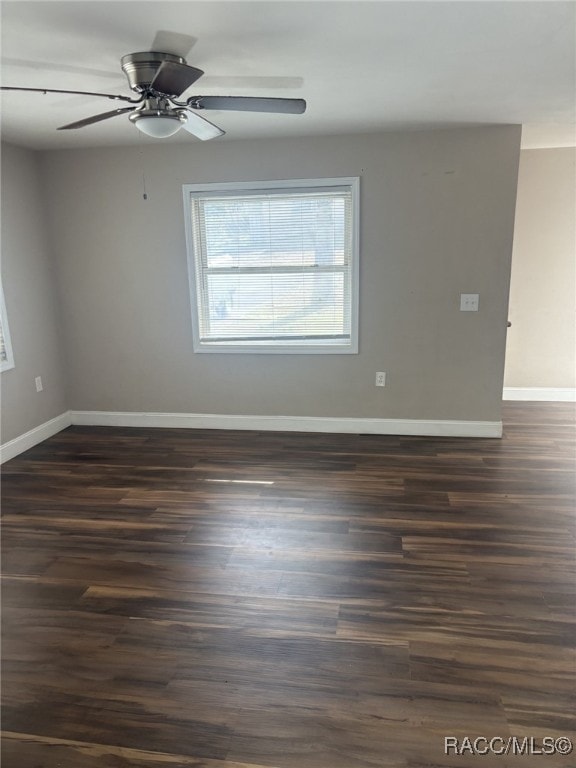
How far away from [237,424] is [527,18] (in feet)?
10.9

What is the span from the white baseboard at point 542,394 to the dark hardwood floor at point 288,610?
4.70ft

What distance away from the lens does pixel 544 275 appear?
4793 millimetres

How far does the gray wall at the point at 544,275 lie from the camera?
4590 mm

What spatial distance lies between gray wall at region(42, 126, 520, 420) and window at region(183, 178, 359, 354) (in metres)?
0.09

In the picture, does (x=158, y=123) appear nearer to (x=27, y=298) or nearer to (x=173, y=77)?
(x=173, y=77)

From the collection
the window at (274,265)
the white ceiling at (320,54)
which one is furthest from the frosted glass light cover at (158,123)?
the window at (274,265)

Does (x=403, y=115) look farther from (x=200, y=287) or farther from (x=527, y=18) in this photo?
(x=200, y=287)

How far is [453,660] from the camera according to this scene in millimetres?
1924

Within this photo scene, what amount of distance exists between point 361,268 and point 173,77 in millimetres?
2242

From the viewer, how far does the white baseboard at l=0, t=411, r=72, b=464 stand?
390 centimetres

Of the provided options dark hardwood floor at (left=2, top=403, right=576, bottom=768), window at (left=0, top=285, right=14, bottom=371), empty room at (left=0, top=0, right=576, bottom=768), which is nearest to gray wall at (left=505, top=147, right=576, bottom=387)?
empty room at (left=0, top=0, right=576, bottom=768)

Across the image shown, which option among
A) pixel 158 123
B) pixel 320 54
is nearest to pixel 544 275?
pixel 320 54

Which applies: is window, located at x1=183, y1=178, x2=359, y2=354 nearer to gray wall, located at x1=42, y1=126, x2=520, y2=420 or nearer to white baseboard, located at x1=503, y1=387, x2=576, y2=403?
gray wall, located at x1=42, y1=126, x2=520, y2=420

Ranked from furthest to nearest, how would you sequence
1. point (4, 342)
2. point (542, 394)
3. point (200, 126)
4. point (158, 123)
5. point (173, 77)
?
1. point (542, 394)
2. point (4, 342)
3. point (200, 126)
4. point (158, 123)
5. point (173, 77)
